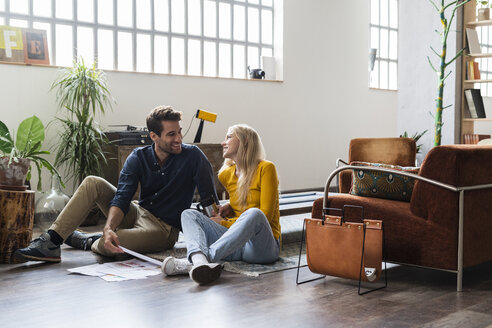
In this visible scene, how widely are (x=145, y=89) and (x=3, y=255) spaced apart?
3.13 m

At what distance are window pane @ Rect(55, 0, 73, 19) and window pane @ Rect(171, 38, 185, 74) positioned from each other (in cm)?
126

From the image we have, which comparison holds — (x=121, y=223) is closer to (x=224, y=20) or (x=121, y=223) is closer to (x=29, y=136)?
(x=29, y=136)

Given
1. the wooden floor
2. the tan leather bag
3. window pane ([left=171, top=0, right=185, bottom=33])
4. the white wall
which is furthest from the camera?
window pane ([left=171, top=0, right=185, bottom=33])

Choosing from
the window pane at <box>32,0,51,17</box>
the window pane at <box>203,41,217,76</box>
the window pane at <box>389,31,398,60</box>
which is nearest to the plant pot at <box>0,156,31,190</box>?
the window pane at <box>32,0,51,17</box>

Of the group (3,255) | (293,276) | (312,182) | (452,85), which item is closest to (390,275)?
(293,276)

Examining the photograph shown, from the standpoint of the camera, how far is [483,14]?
21.4 ft

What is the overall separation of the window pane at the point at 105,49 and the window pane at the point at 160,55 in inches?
21.7

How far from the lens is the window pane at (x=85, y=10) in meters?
6.27

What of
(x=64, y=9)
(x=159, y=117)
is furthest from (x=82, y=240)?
(x=64, y=9)

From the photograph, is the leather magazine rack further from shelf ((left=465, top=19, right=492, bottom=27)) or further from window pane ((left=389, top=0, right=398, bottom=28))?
window pane ((left=389, top=0, right=398, bottom=28))

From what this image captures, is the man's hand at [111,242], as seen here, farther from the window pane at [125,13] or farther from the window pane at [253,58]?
the window pane at [253,58]

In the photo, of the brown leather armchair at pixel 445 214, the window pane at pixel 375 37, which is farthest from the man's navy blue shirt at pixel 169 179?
the window pane at pixel 375 37

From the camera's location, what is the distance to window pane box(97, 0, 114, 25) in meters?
6.42

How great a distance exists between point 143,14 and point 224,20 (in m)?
1.16
